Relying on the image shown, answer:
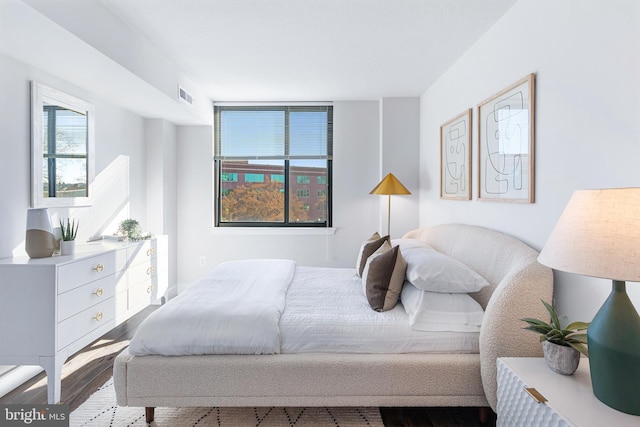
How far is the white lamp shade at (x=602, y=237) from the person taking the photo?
0.98 metres

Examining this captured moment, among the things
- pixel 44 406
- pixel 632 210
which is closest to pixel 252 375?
pixel 44 406

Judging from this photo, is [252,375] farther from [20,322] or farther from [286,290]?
[20,322]

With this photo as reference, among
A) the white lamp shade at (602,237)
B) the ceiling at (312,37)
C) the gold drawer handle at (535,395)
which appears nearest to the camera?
the white lamp shade at (602,237)

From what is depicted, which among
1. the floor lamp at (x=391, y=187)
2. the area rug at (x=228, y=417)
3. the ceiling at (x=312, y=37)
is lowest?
the area rug at (x=228, y=417)

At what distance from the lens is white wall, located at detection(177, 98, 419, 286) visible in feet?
14.1

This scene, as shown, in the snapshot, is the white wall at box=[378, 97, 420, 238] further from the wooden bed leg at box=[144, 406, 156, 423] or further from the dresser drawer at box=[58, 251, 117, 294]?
the wooden bed leg at box=[144, 406, 156, 423]

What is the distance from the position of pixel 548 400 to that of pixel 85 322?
2.65 meters

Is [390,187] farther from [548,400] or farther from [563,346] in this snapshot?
[548,400]

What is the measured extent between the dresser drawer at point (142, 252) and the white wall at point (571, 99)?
287 centimetres

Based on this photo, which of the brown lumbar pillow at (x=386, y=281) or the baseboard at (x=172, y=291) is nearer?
the brown lumbar pillow at (x=386, y=281)

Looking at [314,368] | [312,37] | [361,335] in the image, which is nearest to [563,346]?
[361,335]

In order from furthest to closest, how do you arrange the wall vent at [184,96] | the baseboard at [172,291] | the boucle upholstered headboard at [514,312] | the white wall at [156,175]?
the baseboard at [172,291], the white wall at [156,175], the wall vent at [184,96], the boucle upholstered headboard at [514,312]

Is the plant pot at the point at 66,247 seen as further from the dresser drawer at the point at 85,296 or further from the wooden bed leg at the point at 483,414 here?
the wooden bed leg at the point at 483,414

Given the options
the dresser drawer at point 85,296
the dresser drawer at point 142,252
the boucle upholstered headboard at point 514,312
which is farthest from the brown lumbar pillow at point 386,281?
the dresser drawer at point 142,252
